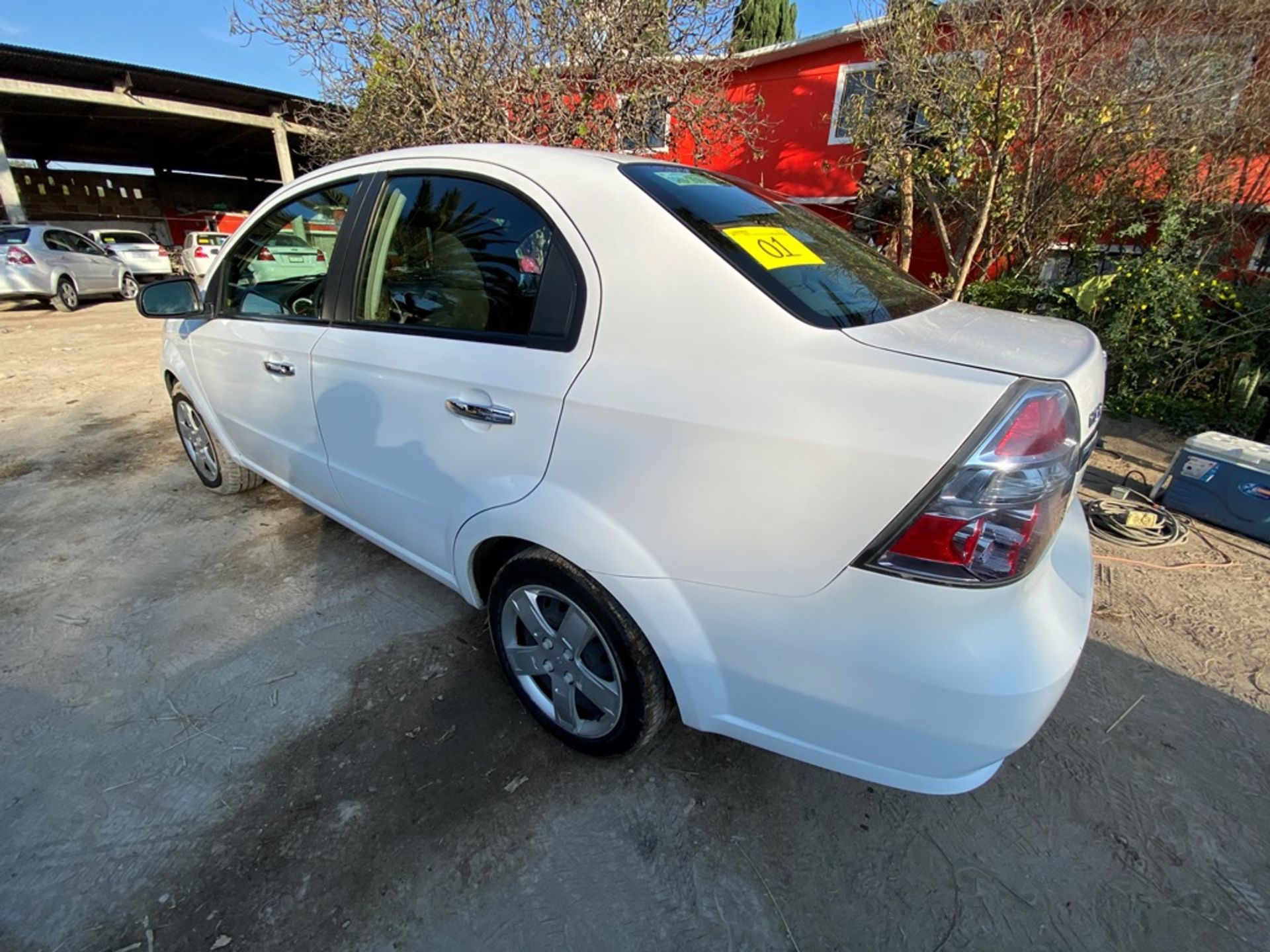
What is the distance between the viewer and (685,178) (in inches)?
69.4

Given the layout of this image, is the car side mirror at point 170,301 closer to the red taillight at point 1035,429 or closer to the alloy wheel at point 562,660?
the alloy wheel at point 562,660

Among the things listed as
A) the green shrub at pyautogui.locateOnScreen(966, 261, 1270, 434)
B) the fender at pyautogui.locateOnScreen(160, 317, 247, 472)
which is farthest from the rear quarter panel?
the green shrub at pyautogui.locateOnScreen(966, 261, 1270, 434)

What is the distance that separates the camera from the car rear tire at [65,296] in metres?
11.1

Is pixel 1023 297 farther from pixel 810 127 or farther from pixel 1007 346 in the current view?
pixel 810 127

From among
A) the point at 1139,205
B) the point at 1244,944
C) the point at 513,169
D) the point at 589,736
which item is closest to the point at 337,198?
the point at 513,169

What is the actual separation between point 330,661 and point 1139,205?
8.55 metres

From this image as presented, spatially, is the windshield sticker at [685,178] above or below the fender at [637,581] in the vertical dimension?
above

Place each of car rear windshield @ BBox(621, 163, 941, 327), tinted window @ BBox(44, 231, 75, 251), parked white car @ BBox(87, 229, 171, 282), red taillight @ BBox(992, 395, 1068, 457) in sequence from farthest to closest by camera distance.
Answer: parked white car @ BBox(87, 229, 171, 282) → tinted window @ BBox(44, 231, 75, 251) → car rear windshield @ BBox(621, 163, 941, 327) → red taillight @ BBox(992, 395, 1068, 457)

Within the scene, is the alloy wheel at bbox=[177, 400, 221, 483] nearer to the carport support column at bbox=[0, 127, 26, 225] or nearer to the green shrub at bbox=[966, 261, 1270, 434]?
the green shrub at bbox=[966, 261, 1270, 434]

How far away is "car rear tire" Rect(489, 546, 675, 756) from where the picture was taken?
5.18ft

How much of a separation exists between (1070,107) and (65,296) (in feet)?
52.6

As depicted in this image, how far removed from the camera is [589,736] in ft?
5.95

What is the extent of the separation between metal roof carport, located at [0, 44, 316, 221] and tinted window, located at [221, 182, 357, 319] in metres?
7.73

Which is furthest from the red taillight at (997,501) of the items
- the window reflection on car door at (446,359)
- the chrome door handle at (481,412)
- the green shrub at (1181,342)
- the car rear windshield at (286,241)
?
the green shrub at (1181,342)
